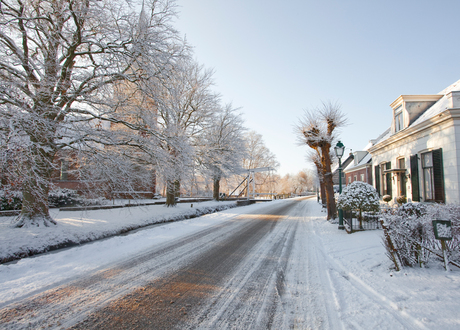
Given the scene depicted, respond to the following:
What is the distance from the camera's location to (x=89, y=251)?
6.09 meters

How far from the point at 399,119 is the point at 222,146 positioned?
510 inches

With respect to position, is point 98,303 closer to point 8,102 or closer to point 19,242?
point 19,242

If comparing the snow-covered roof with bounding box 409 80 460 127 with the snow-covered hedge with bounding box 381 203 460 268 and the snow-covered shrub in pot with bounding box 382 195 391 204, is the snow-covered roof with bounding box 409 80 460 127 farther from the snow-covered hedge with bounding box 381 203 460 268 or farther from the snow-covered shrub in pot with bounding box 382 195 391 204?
the snow-covered hedge with bounding box 381 203 460 268

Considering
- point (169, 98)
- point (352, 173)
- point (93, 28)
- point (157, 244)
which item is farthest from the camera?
point (352, 173)

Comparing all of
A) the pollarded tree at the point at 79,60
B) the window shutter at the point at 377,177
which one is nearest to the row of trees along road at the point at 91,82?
the pollarded tree at the point at 79,60

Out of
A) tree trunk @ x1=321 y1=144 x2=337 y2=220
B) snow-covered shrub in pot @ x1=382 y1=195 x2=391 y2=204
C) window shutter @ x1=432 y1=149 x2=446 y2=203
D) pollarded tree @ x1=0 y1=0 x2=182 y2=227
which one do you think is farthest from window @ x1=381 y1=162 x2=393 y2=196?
pollarded tree @ x1=0 y1=0 x2=182 y2=227

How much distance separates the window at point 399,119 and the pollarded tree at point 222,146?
12027 mm

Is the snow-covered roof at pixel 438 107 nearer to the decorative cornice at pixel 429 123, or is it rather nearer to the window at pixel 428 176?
the decorative cornice at pixel 429 123

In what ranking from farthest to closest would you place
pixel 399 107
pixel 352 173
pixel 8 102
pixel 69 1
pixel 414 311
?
pixel 352 173, pixel 399 107, pixel 69 1, pixel 8 102, pixel 414 311

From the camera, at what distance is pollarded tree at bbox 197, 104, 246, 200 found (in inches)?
685

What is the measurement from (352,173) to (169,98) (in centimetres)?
2570

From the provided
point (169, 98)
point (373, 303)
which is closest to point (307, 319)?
point (373, 303)

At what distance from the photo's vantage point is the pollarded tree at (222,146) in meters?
17.4

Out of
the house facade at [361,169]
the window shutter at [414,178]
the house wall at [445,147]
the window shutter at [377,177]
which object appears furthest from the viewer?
the house facade at [361,169]
